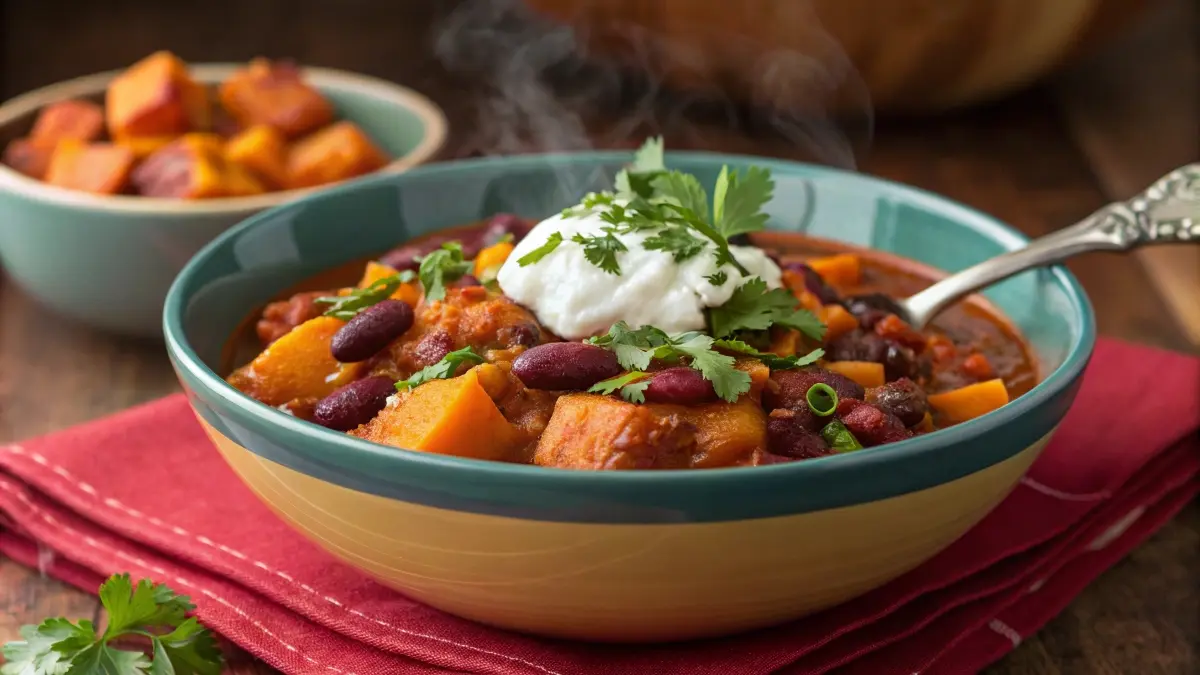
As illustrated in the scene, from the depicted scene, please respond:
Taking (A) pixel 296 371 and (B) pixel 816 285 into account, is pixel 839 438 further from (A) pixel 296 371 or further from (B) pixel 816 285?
(A) pixel 296 371

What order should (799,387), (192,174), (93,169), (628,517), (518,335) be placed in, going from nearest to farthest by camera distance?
1. (628,517)
2. (799,387)
3. (518,335)
4. (192,174)
5. (93,169)

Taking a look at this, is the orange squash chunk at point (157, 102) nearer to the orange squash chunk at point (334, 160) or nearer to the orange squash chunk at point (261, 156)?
the orange squash chunk at point (261, 156)

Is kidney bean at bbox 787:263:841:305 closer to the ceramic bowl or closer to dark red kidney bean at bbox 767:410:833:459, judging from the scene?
the ceramic bowl

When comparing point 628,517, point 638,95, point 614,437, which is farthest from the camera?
point 638,95

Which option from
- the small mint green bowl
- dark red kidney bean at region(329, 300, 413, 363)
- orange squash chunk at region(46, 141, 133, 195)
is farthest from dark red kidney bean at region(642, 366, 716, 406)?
orange squash chunk at region(46, 141, 133, 195)

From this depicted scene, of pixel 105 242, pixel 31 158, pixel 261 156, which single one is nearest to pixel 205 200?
pixel 105 242

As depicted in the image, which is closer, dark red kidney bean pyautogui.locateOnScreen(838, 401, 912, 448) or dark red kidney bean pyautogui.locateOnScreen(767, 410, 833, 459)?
dark red kidney bean pyautogui.locateOnScreen(767, 410, 833, 459)
